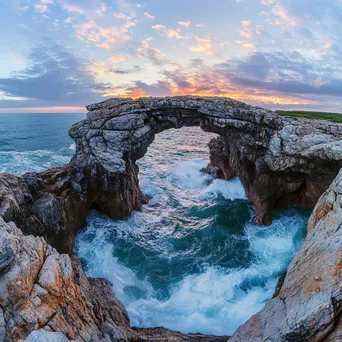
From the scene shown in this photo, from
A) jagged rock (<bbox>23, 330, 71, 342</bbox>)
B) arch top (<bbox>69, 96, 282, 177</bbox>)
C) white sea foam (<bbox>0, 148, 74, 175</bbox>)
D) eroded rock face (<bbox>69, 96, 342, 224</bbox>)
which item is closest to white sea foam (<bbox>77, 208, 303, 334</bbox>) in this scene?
eroded rock face (<bbox>69, 96, 342, 224</bbox>)

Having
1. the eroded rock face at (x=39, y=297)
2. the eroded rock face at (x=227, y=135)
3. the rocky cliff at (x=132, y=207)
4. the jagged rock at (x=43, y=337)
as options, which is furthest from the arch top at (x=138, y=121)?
the jagged rock at (x=43, y=337)

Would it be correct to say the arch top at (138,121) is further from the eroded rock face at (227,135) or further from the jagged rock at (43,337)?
the jagged rock at (43,337)

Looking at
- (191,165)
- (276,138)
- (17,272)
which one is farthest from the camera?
(191,165)

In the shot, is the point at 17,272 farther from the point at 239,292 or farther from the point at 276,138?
the point at 276,138

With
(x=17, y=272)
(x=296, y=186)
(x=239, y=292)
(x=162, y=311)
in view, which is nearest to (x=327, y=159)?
(x=296, y=186)

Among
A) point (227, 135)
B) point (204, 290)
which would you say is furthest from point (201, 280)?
point (227, 135)

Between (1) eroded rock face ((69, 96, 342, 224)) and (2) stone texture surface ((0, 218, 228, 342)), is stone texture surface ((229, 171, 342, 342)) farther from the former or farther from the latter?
(1) eroded rock face ((69, 96, 342, 224))
